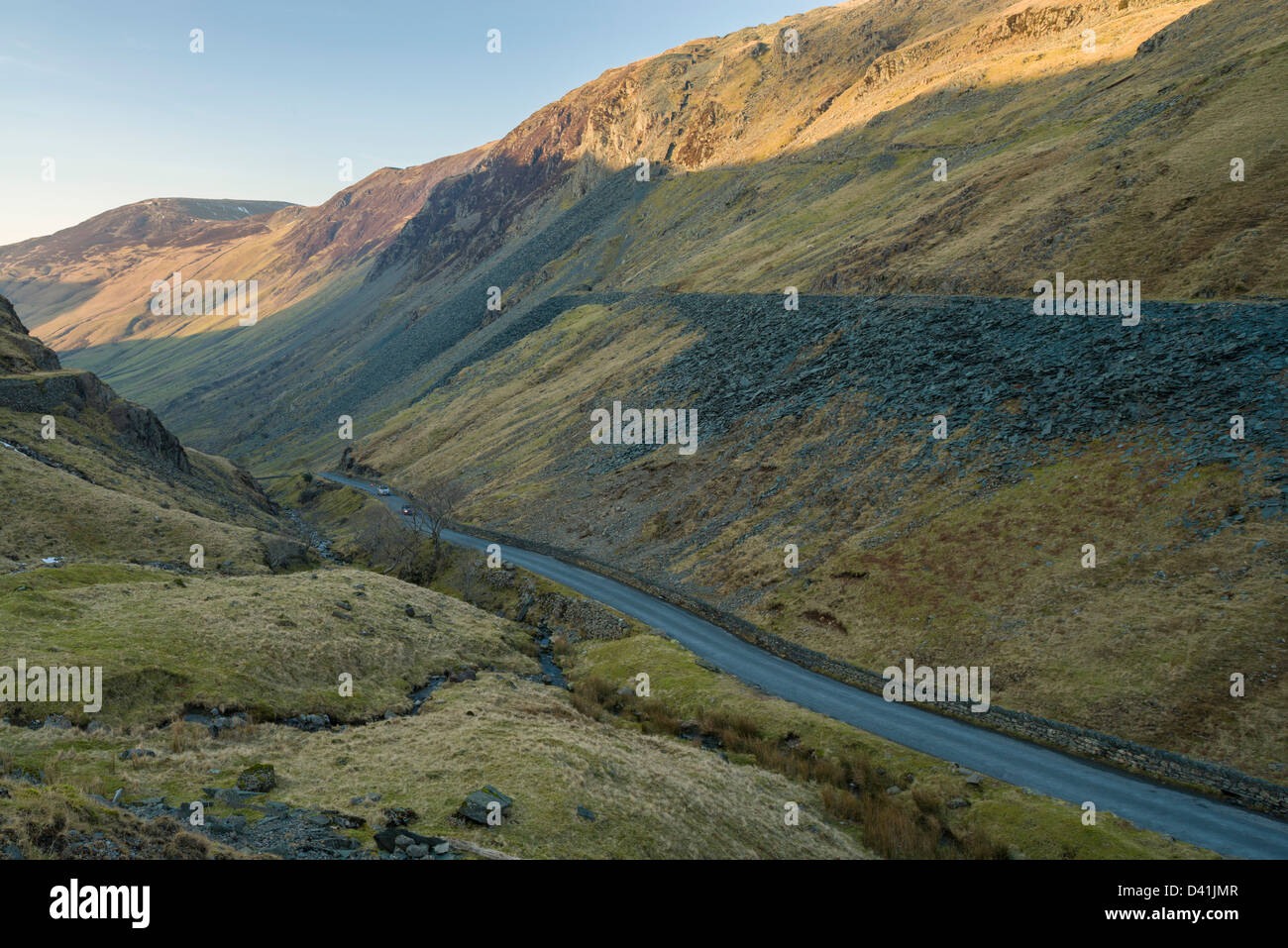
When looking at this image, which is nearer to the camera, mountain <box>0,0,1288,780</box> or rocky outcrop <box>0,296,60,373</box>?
mountain <box>0,0,1288,780</box>

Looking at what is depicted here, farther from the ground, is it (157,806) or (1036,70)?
(1036,70)

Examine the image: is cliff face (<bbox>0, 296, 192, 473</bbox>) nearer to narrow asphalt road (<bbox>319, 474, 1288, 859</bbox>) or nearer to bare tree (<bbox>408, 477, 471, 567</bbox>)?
bare tree (<bbox>408, 477, 471, 567</bbox>)

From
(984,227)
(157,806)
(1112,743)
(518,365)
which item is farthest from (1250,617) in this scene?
(518,365)

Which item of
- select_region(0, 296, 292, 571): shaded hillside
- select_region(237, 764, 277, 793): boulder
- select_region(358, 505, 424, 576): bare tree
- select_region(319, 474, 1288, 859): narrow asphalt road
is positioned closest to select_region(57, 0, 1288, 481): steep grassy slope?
select_region(319, 474, 1288, 859): narrow asphalt road

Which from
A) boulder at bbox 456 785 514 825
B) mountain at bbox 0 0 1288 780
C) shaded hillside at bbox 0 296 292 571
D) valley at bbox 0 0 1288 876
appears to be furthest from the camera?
shaded hillside at bbox 0 296 292 571

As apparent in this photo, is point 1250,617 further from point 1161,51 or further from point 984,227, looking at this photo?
point 1161,51

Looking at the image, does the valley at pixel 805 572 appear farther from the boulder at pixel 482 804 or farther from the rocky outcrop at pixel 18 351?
the rocky outcrop at pixel 18 351

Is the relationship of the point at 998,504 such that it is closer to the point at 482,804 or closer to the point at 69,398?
the point at 482,804

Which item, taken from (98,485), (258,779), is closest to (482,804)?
(258,779)
